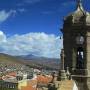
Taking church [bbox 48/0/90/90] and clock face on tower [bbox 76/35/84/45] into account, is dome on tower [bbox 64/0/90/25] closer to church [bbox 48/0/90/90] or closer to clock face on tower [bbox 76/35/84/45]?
church [bbox 48/0/90/90]

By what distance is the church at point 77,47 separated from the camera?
27125 millimetres

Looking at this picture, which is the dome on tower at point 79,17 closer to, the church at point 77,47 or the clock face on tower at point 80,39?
the church at point 77,47

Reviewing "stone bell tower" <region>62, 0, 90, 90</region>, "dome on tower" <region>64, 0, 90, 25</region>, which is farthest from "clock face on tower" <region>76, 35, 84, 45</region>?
"dome on tower" <region>64, 0, 90, 25</region>

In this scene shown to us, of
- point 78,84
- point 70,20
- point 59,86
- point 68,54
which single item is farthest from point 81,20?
point 59,86

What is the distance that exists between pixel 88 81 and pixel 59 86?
16.5 feet

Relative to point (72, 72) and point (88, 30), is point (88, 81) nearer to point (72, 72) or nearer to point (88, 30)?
point (72, 72)

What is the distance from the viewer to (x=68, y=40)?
93.0 feet

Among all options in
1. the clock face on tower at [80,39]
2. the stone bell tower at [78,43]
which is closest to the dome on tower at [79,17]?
the stone bell tower at [78,43]

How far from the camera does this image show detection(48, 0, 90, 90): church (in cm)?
2712

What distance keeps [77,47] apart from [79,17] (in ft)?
6.85

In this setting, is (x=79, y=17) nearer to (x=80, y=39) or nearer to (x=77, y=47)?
(x=80, y=39)

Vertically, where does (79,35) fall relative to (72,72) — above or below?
above

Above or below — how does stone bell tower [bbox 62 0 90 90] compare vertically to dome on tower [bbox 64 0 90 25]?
below

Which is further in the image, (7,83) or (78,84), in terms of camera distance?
A: (7,83)
